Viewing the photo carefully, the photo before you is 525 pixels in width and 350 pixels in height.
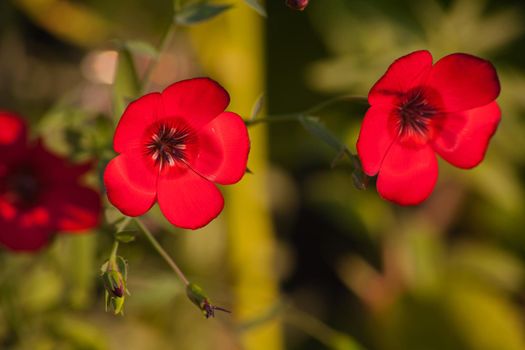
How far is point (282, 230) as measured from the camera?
1.83 m

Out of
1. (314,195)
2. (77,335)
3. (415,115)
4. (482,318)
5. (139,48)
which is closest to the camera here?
(415,115)

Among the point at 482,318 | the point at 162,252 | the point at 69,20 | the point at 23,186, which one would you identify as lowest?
the point at 482,318

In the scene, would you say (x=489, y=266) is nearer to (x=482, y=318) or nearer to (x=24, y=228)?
(x=482, y=318)

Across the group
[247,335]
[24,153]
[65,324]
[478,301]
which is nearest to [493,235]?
[478,301]

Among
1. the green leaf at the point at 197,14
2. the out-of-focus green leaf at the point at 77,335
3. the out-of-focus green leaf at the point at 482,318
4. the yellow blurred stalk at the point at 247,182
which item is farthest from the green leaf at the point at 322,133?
the out-of-focus green leaf at the point at 482,318

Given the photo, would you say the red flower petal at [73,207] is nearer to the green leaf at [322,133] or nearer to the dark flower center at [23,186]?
the dark flower center at [23,186]

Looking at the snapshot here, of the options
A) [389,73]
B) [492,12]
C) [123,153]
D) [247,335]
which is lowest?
[247,335]

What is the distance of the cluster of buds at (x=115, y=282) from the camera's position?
0.73 m

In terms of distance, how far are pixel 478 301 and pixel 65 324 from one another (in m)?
0.89

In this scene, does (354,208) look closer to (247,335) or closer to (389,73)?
(247,335)

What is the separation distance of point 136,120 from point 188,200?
0.10 meters

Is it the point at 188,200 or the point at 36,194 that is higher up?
the point at 188,200

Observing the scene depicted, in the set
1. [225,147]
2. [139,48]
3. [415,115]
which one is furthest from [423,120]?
[139,48]

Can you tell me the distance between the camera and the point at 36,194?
1.06m
